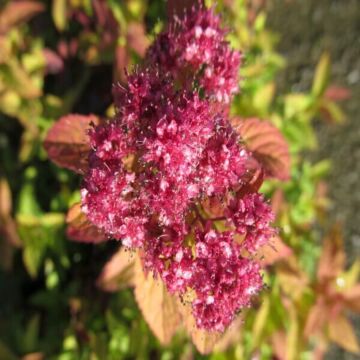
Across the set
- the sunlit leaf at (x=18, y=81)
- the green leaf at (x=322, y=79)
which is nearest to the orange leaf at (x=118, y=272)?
the sunlit leaf at (x=18, y=81)

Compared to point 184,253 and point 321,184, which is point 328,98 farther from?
point 184,253

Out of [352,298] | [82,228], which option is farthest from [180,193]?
[352,298]

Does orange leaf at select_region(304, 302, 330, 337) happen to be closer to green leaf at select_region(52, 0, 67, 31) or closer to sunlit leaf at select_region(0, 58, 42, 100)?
sunlit leaf at select_region(0, 58, 42, 100)

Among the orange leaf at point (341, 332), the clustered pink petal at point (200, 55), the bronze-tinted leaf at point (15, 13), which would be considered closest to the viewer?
the clustered pink petal at point (200, 55)

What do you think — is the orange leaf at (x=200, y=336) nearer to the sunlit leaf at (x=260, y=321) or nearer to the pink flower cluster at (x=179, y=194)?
the pink flower cluster at (x=179, y=194)

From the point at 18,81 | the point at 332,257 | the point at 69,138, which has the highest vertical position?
the point at 18,81

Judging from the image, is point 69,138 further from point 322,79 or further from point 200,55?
point 322,79
